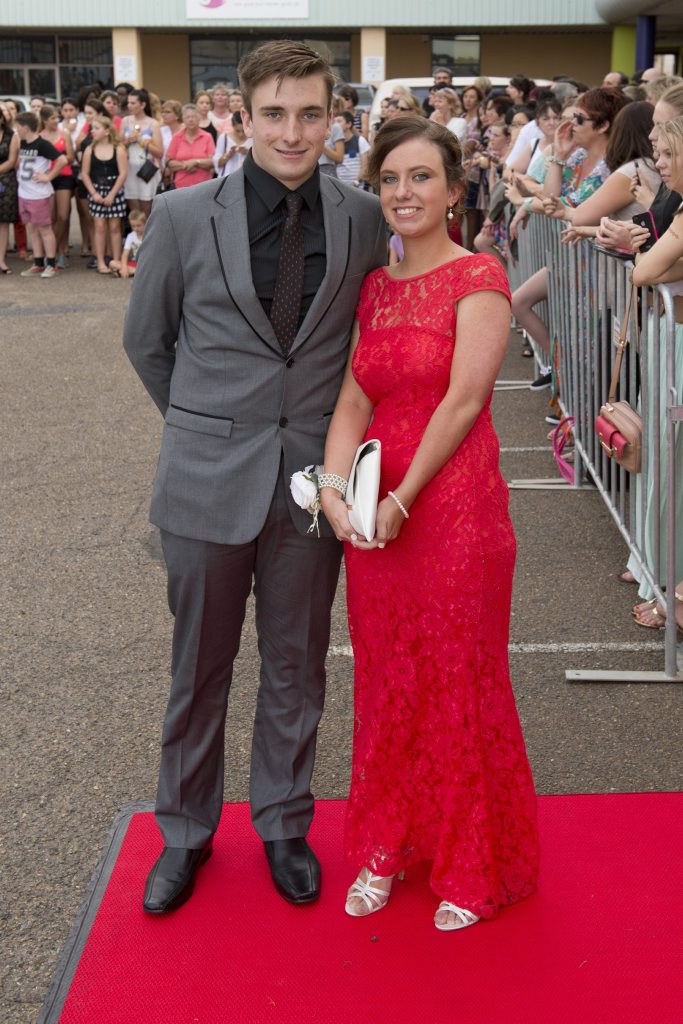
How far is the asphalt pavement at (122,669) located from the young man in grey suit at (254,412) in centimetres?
20

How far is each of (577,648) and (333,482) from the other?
2.12 meters

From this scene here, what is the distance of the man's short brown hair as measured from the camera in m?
2.84

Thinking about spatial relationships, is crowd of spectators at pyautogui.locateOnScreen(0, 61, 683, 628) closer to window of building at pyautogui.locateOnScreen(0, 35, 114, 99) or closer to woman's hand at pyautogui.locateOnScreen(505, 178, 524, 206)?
woman's hand at pyautogui.locateOnScreen(505, 178, 524, 206)

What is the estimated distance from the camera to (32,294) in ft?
46.2

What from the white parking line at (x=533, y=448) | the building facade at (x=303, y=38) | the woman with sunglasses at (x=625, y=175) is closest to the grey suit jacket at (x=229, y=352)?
the woman with sunglasses at (x=625, y=175)

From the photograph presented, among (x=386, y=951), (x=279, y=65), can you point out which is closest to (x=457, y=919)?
(x=386, y=951)

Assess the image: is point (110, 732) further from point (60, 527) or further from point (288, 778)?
point (60, 527)

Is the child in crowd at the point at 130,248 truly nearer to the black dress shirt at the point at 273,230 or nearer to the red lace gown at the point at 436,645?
the black dress shirt at the point at 273,230

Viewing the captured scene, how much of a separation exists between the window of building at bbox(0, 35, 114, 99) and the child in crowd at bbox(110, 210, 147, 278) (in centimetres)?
2161

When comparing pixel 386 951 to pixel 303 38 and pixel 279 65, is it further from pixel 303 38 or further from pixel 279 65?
pixel 303 38

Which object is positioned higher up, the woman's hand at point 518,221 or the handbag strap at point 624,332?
the woman's hand at point 518,221

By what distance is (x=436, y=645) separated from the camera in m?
3.03

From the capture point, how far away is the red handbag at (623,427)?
4.74m

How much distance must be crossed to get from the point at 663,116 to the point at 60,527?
3564 mm
